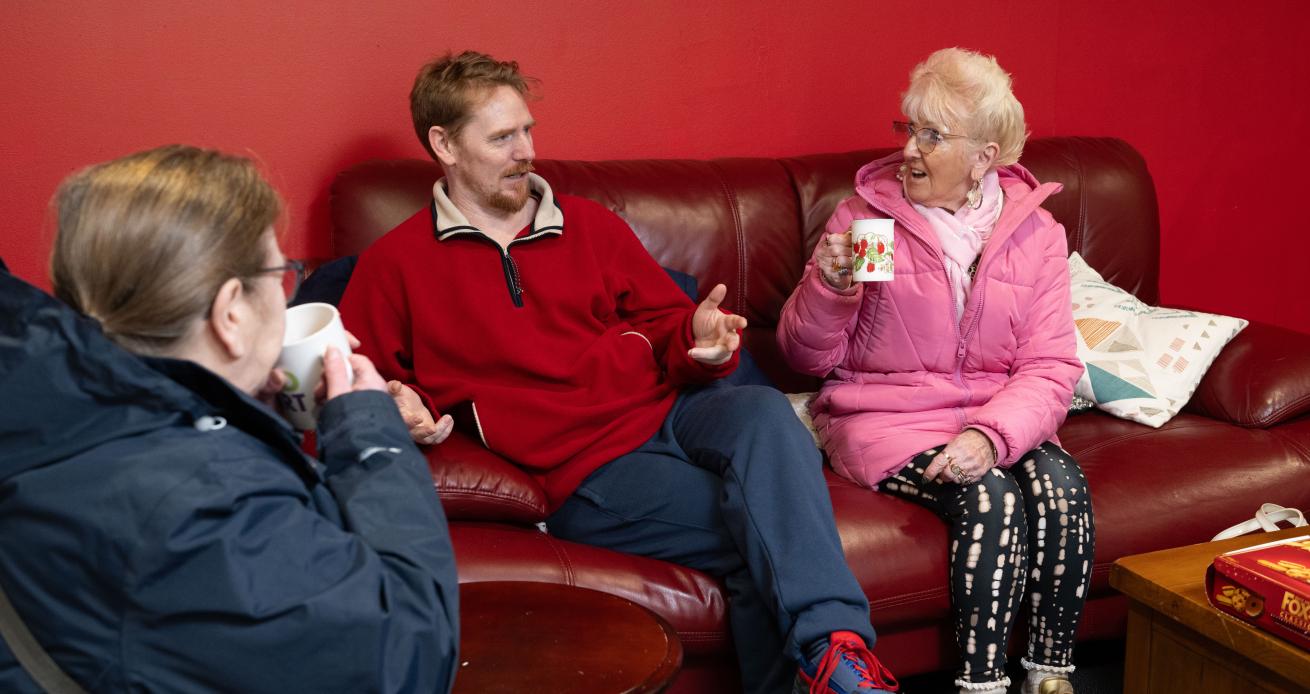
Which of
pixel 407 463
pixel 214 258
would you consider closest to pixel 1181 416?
pixel 407 463

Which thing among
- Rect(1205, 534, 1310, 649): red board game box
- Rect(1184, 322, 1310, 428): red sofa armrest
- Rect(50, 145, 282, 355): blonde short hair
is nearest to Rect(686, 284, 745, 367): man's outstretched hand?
Rect(1205, 534, 1310, 649): red board game box

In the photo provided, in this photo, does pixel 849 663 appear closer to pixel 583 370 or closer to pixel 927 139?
pixel 583 370

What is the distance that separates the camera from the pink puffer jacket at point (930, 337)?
2242mm

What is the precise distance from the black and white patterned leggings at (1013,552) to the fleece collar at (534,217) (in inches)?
32.2

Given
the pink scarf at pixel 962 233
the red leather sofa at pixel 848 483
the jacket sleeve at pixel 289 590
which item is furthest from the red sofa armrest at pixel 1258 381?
the jacket sleeve at pixel 289 590

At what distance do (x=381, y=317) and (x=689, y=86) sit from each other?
114cm

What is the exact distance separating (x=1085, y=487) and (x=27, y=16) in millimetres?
2254

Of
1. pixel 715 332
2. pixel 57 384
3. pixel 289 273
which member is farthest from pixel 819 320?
pixel 57 384

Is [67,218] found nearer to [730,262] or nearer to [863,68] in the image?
[730,262]

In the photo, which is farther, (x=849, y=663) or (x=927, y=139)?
(x=927, y=139)

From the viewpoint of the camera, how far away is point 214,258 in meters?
1.05

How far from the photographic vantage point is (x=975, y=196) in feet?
7.69

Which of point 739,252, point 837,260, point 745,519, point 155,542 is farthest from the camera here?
point 739,252

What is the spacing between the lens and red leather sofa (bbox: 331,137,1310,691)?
194 centimetres
